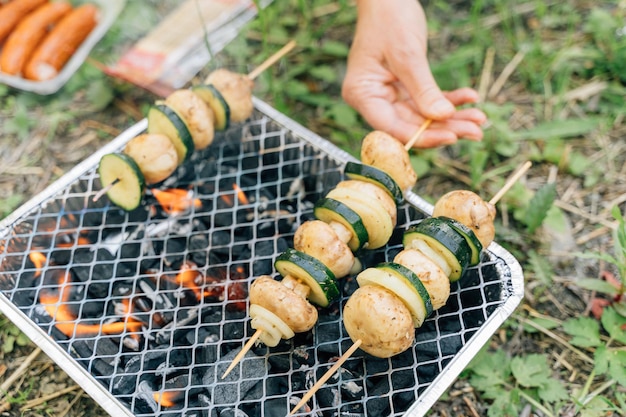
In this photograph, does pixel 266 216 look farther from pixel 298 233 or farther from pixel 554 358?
pixel 554 358

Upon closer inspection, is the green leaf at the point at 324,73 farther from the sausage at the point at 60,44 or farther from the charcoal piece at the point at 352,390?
the charcoal piece at the point at 352,390

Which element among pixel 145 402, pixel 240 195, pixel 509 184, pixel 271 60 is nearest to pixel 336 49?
pixel 271 60

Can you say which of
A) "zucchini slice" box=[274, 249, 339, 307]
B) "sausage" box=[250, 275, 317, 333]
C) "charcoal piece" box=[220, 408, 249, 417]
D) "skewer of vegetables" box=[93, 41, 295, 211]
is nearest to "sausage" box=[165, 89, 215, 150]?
"skewer of vegetables" box=[93, 41, 295, 211]

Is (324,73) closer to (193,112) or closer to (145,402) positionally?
(193,112)

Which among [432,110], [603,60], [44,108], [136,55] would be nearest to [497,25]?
[603,60]

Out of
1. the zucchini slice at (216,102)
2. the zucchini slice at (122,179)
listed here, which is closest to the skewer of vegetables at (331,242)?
the zucchini slice at (216,102)

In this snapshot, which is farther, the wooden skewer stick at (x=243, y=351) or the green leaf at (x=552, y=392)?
the green leaf at (x=552, y=392)
